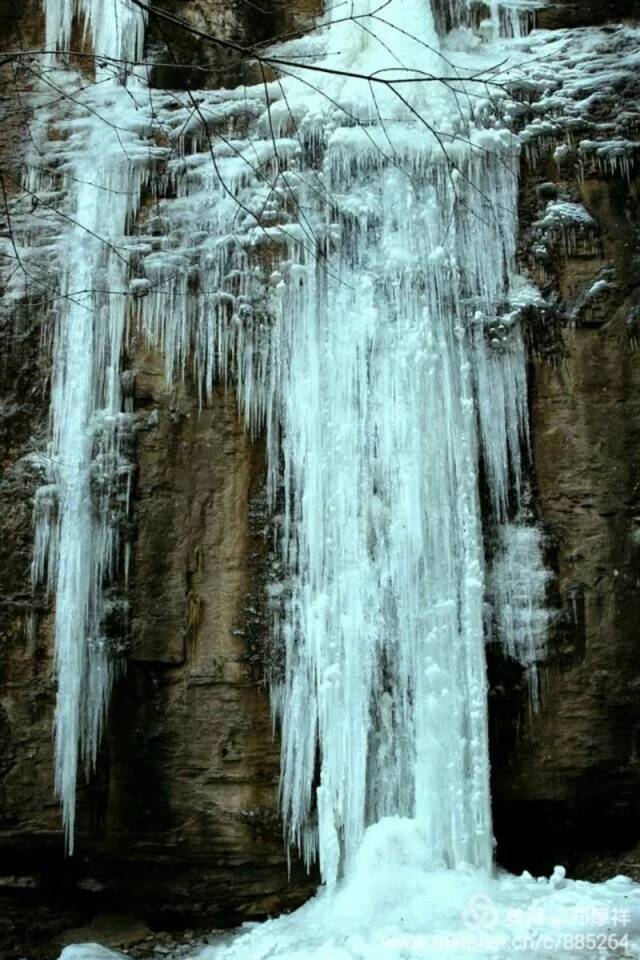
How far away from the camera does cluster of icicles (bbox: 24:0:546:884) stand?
16.5 ft

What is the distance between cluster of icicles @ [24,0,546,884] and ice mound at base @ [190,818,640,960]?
0.59 ft

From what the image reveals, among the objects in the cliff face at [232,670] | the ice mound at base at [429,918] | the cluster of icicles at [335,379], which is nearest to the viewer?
the ice mound at base at [429,918]

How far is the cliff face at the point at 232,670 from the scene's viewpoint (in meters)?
5.21

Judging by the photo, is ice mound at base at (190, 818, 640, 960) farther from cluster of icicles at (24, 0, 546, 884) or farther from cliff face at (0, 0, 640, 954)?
cliff face at (0, 0, 640, 954)

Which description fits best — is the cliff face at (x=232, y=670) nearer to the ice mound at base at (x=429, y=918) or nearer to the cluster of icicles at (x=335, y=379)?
the cluster of icicles at (x=335, y=379)

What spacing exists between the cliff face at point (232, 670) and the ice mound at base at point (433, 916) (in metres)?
0.64

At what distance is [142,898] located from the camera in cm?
546

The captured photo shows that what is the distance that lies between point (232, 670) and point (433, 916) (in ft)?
5.53

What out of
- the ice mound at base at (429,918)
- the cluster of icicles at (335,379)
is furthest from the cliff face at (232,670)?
the ice mound at base at (429,918)

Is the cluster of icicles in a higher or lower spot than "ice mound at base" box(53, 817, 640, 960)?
higher

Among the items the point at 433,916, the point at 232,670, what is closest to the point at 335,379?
the point at 232,670

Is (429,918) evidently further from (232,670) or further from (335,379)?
(335,379)

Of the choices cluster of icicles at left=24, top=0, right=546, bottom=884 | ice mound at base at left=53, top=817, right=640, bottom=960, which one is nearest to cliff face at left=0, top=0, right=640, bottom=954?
cluster of icicles at left=24, top=0, right=546, bottom=884

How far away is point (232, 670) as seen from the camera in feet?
17.4
